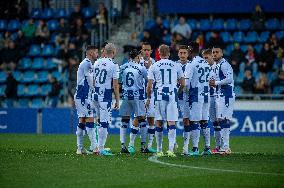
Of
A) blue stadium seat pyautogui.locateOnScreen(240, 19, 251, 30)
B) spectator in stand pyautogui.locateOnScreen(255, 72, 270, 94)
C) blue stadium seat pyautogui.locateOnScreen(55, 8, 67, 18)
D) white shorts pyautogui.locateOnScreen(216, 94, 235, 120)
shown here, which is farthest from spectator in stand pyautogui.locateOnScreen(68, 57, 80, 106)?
white shorts pyautogui.locateOnScreen(216, 94, 235, 120)

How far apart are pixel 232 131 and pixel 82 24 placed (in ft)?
28.7

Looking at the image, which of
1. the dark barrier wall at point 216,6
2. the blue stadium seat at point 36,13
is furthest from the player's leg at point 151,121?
the blue stadium seat at point 36,13

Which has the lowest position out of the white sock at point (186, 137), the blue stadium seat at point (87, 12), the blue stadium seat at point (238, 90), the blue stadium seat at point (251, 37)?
the white sock at point (186, 137)

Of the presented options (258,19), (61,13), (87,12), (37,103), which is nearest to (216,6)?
(258,19)

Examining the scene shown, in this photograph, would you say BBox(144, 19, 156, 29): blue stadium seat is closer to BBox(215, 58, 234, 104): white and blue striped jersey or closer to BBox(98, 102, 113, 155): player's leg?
BBox(215, 58, 234, 104): white and blue striped jersey

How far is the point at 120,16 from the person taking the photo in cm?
3659

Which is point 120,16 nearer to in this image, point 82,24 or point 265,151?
point 82,24

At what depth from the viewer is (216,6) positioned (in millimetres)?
35125

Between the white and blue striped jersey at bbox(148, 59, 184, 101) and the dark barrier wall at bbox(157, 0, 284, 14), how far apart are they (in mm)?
16592

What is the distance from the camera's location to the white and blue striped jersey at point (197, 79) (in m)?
19.3

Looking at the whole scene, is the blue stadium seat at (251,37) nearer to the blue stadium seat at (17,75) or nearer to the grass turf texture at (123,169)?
the blue stadium seat at (17,75)

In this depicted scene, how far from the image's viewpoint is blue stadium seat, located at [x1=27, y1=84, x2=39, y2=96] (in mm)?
33656

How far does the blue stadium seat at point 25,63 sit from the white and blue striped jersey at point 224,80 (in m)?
16.1

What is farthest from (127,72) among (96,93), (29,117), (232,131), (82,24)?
(82,24)
